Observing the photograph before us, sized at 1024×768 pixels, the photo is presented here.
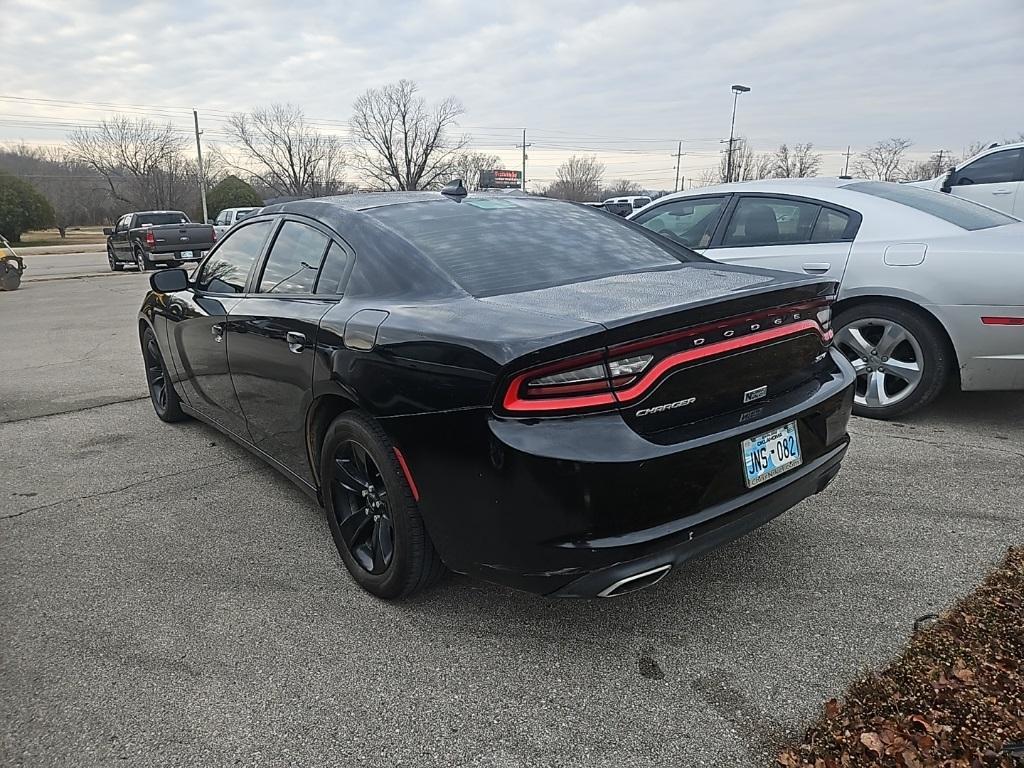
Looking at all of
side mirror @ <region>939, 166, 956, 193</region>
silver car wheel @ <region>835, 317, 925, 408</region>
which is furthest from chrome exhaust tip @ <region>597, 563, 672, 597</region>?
side mirror @ <region>939, 166, 956, 193</region>

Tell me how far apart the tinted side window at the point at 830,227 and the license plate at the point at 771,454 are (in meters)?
2.87

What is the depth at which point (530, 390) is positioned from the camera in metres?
2.05

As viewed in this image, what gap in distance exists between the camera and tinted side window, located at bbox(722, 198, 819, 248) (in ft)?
16.5

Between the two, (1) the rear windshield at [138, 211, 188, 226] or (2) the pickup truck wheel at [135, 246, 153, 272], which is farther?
(1) the rear windshield at [138, 211, 188, 226]

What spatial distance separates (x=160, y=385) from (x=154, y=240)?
16.8 meters

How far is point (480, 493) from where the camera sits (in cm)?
214

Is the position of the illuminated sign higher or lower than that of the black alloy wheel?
higher

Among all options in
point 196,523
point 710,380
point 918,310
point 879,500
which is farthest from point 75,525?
point 918,310

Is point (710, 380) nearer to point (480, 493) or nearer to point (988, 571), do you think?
point (480, 493)

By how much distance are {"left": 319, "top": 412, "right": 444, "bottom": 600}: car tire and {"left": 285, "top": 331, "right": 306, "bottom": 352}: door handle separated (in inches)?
14.7

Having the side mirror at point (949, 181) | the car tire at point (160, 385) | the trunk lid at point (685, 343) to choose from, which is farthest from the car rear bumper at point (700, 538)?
the side mirror at point (949, 181)

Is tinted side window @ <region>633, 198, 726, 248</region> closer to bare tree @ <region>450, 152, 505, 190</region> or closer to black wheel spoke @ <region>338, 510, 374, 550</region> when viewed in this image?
black wheel spoke @ <region>338, 510, 374, 550</region>

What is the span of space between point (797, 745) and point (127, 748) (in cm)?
187

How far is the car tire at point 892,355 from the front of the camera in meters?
4.36
